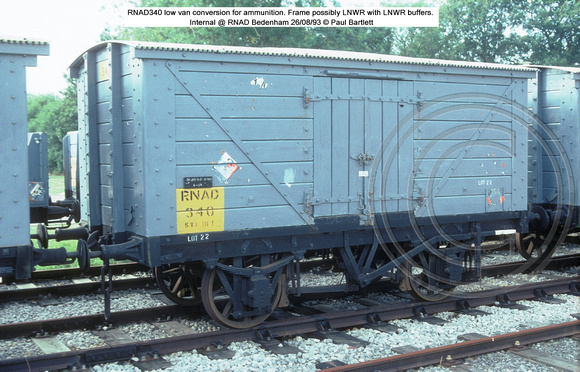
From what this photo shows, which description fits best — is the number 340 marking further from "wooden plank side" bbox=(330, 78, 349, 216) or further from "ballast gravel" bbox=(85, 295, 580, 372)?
"wooden plank side" bbox=(330, 78, 349, 216)

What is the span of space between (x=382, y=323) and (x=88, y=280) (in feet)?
16.8

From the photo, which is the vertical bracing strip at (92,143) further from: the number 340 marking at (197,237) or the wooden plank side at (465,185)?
the wooden plank side at (465,185)

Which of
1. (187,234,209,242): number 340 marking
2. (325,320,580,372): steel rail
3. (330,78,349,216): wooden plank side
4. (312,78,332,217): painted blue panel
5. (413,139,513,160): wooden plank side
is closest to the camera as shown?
(325,320,580,372): steel rail

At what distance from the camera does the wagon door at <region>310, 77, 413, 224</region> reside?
7.62m

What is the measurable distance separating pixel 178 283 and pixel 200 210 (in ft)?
6.00

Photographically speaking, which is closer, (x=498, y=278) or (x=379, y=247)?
(x=379, y=247)

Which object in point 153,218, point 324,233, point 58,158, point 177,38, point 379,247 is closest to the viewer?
point 153,218

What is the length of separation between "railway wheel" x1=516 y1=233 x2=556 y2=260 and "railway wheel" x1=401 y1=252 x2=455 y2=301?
3639 mm

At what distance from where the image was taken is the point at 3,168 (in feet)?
19.2

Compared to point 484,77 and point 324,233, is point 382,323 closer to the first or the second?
point 324,233

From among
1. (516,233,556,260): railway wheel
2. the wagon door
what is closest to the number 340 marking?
the wagon door

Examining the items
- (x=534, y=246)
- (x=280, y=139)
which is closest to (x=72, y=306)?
(x=280, y=139)

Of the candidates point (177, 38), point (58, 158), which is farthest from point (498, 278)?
point (58, 158)

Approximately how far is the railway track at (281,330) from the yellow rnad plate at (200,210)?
47.0 inches
